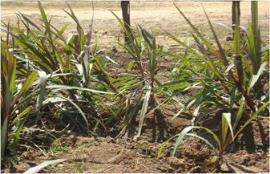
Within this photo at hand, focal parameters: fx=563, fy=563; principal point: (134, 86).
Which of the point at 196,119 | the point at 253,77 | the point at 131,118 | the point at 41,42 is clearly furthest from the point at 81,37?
the point at 253,77

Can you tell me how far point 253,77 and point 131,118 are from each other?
737 millimetres

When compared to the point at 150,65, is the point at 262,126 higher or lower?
lower

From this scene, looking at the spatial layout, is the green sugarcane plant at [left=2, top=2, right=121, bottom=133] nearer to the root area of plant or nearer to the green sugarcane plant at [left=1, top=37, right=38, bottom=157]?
the green sugarcane plant at [left=1, top=37, right=38, bottom=157]

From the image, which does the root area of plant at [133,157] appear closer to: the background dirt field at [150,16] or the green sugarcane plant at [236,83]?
the green sugarcane plant at [236,83]

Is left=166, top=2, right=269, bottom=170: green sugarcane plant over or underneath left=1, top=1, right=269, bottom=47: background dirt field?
over

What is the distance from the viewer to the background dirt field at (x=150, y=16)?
812 centimetres

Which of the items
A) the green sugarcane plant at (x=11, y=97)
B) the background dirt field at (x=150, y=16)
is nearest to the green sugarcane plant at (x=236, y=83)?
the green sugarcane plant at (x=11, y=97)

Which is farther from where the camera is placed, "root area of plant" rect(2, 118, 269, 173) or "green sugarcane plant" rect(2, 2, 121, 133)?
"green sugarcane plant" rect(2, 2, 121, 133)

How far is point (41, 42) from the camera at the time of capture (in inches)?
134

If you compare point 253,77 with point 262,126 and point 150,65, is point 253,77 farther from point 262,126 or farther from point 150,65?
point 150,65

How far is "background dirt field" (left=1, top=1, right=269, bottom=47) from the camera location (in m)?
8.12

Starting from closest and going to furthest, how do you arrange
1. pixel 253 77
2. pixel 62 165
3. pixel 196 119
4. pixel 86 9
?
pixel 62 165 → pixel 253 77 → pixel 196 119 → pixel 86 9

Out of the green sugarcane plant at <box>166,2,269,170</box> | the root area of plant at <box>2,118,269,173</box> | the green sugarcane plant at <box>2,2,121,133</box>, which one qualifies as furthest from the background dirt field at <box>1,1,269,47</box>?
the root area of plant at <box>2,118,269,173</box>

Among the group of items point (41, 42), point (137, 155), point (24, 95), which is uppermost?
point (41, 42)
